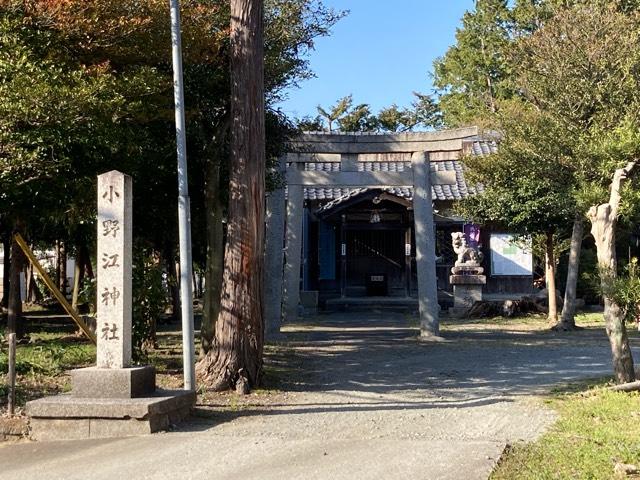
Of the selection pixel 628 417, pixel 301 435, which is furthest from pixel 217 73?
pixel 628 417

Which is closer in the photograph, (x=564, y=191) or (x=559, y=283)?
(x=564, y=191)

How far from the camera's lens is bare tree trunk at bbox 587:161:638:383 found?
8359 millimetres

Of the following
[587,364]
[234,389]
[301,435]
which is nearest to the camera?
[301,435]

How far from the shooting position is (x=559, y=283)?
2364 centimetres

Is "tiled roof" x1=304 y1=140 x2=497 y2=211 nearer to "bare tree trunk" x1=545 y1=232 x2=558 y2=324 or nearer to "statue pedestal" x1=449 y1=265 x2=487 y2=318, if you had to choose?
"statue pedestal" x1=449 y1=265 x2=487 y2=318

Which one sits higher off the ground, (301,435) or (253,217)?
(253,217)

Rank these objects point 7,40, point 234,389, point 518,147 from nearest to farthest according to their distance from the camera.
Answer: point 7,40, point 234,389, point 518,147

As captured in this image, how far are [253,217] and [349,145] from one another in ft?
31.5

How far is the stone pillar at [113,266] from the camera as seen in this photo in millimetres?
7312

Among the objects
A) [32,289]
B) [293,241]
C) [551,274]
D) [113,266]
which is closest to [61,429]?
[113,266]

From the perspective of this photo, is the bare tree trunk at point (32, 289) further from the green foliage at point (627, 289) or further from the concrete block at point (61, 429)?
the green foliage at point (627, 289)

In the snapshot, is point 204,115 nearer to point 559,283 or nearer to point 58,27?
point 58,27

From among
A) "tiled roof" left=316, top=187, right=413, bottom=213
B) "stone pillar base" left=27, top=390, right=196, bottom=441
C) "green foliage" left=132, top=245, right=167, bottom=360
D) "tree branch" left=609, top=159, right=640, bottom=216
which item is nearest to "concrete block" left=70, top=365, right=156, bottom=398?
"stone pillar base" left=27, top=390, right=196, bottom=441

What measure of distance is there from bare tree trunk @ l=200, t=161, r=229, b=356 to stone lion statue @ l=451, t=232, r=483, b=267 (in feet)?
38.0
